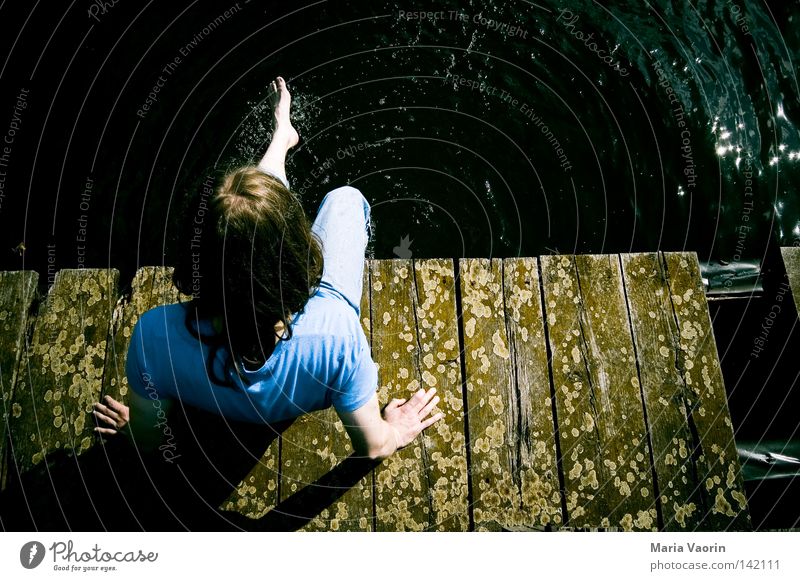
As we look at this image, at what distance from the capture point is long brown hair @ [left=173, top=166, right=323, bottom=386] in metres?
1.59

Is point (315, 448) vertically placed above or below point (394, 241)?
below

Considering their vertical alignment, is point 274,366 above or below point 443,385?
above

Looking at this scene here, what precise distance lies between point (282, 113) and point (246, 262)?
8.22 feet

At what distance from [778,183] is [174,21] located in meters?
4.75

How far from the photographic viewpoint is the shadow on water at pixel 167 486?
7.15ft

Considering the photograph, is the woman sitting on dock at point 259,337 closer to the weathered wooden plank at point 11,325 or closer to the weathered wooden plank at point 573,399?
the weathered wooden plank at point 11,325

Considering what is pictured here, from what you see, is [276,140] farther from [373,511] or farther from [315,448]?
[373,511]

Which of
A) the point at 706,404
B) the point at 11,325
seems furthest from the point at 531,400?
the point at 11,325

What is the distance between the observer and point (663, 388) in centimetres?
237

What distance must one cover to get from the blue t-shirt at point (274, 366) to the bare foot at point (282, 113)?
179cm

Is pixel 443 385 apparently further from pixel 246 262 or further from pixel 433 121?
pixel 433 121
